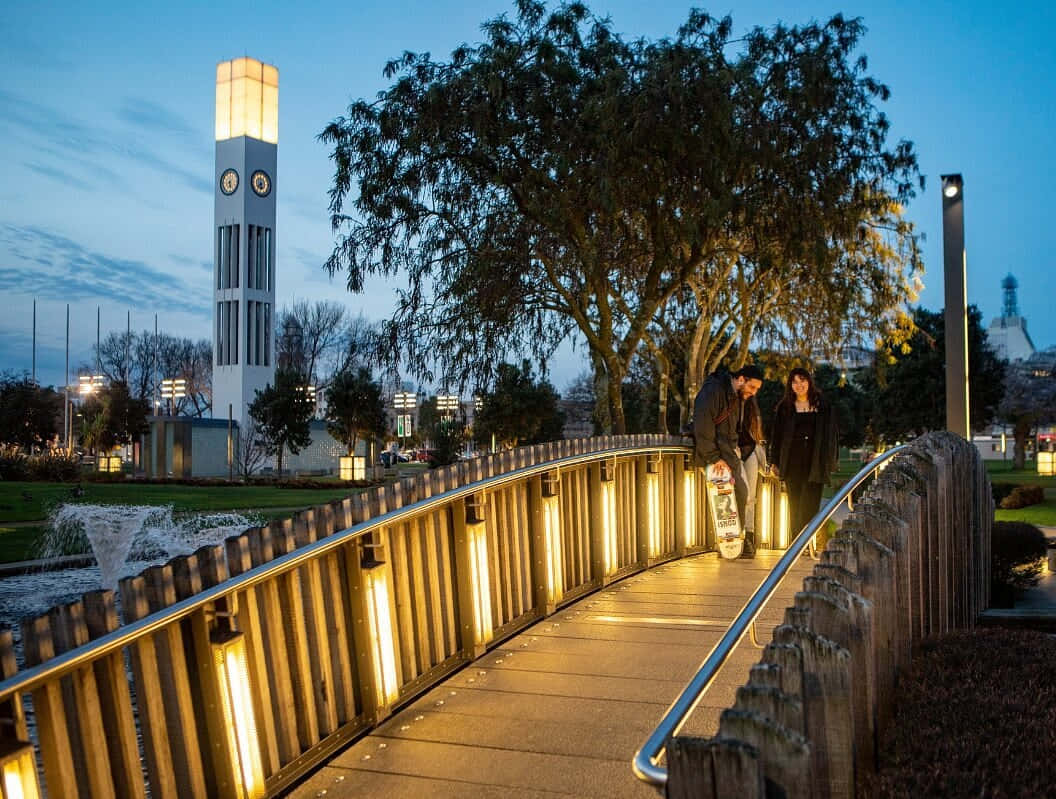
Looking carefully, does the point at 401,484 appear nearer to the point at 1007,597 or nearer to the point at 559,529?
the point at 559,529

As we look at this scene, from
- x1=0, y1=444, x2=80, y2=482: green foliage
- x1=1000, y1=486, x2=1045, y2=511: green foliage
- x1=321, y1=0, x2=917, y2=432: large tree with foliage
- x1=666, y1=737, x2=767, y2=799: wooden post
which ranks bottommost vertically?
x1=1000, y1=486, x2=1045, y2=511: green foliage

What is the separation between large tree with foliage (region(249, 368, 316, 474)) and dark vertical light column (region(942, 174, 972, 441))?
128 feet

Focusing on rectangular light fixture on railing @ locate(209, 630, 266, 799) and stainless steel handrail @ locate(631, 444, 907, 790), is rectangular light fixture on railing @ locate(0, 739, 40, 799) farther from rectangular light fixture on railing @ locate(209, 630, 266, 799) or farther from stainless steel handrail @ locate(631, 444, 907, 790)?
stainless steel handrail @ locate(631, 444, 907, 790)

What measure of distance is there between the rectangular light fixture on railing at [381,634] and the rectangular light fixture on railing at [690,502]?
617cm

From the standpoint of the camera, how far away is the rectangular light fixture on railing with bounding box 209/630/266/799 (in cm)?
397

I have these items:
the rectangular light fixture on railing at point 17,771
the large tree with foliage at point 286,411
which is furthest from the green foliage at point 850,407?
the rectangular light fixture on railing at point 17,771

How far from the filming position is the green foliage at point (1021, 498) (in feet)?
86.2

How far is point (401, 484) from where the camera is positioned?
216 inches

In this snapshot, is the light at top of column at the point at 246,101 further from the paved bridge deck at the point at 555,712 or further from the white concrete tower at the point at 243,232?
the paved bridge deck at the point at 555,712

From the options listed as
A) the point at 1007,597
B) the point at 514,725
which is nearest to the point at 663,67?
the point at 1007,597

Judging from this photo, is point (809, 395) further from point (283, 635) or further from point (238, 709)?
point (238, 709)

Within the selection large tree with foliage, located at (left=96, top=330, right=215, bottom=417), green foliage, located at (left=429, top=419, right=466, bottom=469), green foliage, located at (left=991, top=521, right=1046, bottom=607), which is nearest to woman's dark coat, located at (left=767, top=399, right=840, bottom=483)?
green foliage, located at (left=991, top=521, right=1046, bottom=607)

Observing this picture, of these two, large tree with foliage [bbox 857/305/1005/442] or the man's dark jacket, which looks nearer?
the man's dark jacket

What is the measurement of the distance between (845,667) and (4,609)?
12.0m
